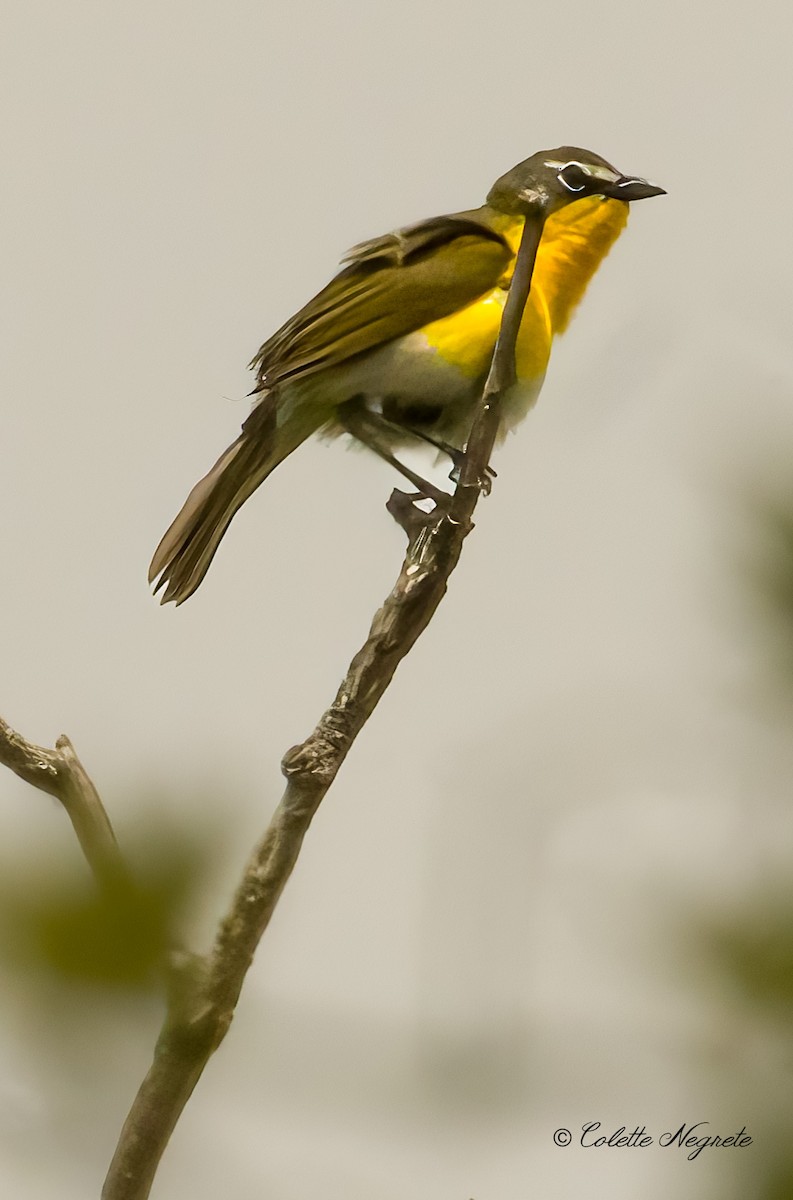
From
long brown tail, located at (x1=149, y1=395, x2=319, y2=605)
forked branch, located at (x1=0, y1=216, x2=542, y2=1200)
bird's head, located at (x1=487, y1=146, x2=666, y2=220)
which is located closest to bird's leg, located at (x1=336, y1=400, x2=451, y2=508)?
long brown tail, located at (x1=149, y1=395, x2=319, y2=605)

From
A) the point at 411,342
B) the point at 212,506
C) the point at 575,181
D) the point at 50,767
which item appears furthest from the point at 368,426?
the point at 50,767

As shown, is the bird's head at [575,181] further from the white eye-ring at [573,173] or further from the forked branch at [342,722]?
the forked branch at [342,722]

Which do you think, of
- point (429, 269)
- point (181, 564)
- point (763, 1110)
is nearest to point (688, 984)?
point (763, 1110)

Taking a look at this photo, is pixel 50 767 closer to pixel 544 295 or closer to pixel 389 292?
pixel 389 292

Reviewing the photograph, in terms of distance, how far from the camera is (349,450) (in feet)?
9.10

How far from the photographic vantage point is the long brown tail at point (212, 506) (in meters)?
2.52

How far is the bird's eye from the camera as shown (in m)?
2.57

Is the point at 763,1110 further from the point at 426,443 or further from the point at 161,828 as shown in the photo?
the point at 426,443

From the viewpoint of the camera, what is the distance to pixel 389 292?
103 inches

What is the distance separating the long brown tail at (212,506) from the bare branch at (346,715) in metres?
0.32

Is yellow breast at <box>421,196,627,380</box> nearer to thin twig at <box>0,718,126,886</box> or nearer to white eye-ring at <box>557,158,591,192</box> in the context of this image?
white eye-ring at <box>557,158,591,192</box>

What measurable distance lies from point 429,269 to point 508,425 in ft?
1.16

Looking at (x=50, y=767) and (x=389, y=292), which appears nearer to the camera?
(x=50, y=767)

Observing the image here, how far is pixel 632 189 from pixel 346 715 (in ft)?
4.27
